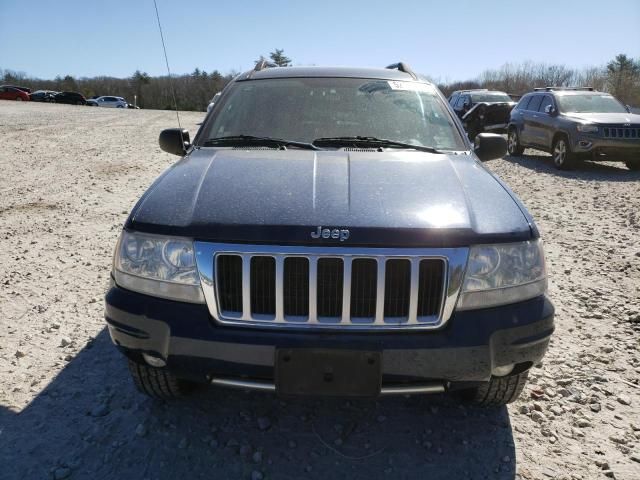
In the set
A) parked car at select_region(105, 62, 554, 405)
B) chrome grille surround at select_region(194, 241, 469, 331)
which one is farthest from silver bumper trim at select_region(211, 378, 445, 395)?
chrome grille surround at select_region(194, 241, 469, 331)

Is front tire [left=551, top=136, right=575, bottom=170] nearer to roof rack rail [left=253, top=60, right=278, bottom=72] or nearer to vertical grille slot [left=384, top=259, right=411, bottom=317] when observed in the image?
roof rack rail [left=253, top=60, right=278, bottom=72]

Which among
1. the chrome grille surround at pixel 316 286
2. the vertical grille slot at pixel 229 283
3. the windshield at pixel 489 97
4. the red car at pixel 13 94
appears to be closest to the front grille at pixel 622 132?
the windshield at pixel 489 97

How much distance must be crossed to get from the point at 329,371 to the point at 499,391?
3.16 feet

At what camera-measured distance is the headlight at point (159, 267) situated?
2025mm

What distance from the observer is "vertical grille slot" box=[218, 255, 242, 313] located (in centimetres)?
199

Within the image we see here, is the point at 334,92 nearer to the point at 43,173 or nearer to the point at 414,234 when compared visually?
the point at 414,234

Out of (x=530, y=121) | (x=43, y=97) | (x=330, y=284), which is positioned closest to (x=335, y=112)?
(x=330, y=284)

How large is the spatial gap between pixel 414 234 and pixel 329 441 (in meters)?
1.09

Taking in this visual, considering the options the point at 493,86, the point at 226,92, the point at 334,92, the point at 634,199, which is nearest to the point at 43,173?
the point at 226,92

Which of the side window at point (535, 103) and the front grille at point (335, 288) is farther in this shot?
the side window at point (535, 103)

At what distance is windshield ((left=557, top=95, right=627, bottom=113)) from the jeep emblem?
35.1 feet

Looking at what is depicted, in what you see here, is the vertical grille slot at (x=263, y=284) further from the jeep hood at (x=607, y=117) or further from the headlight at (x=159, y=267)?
the jeep hood at (x=607, y=117)

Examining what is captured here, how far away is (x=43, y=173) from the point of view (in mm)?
8977

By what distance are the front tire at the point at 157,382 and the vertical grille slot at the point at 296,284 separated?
74cm
